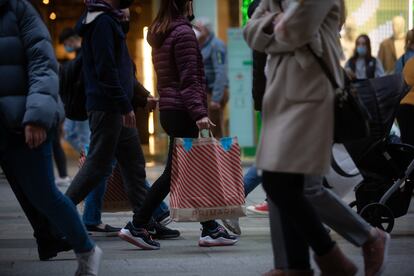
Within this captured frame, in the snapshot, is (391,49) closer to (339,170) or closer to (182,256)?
(339,170)

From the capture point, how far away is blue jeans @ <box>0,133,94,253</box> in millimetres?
5570

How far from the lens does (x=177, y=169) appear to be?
24.4 ft

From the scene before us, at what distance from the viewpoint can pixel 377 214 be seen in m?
7.71

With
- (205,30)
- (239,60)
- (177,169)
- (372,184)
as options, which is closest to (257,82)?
(177,169)

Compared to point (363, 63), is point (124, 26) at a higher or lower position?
higher

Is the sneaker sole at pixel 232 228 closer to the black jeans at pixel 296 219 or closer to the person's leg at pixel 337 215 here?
the person's leg at pixel 337 215

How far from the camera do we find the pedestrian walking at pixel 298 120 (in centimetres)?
512

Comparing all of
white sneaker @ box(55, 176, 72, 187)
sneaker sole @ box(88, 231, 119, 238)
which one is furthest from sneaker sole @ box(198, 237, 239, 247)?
white sneaker @ box(55, 176, 72, 187)

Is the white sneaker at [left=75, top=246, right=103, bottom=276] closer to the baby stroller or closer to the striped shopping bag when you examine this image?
Result: the baby stroller

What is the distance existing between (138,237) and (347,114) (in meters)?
2.45

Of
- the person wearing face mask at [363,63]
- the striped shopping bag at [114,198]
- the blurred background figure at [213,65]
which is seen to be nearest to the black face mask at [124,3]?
the striped shopping bag at [114,198]

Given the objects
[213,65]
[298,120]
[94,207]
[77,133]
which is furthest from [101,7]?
[213,65]

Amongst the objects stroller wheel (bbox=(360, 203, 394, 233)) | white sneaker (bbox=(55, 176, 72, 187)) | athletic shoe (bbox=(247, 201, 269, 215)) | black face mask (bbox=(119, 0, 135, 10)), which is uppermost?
black face mask (bbox=(119, 0, 135, 10))

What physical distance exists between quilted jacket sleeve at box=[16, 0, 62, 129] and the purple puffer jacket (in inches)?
67.9
